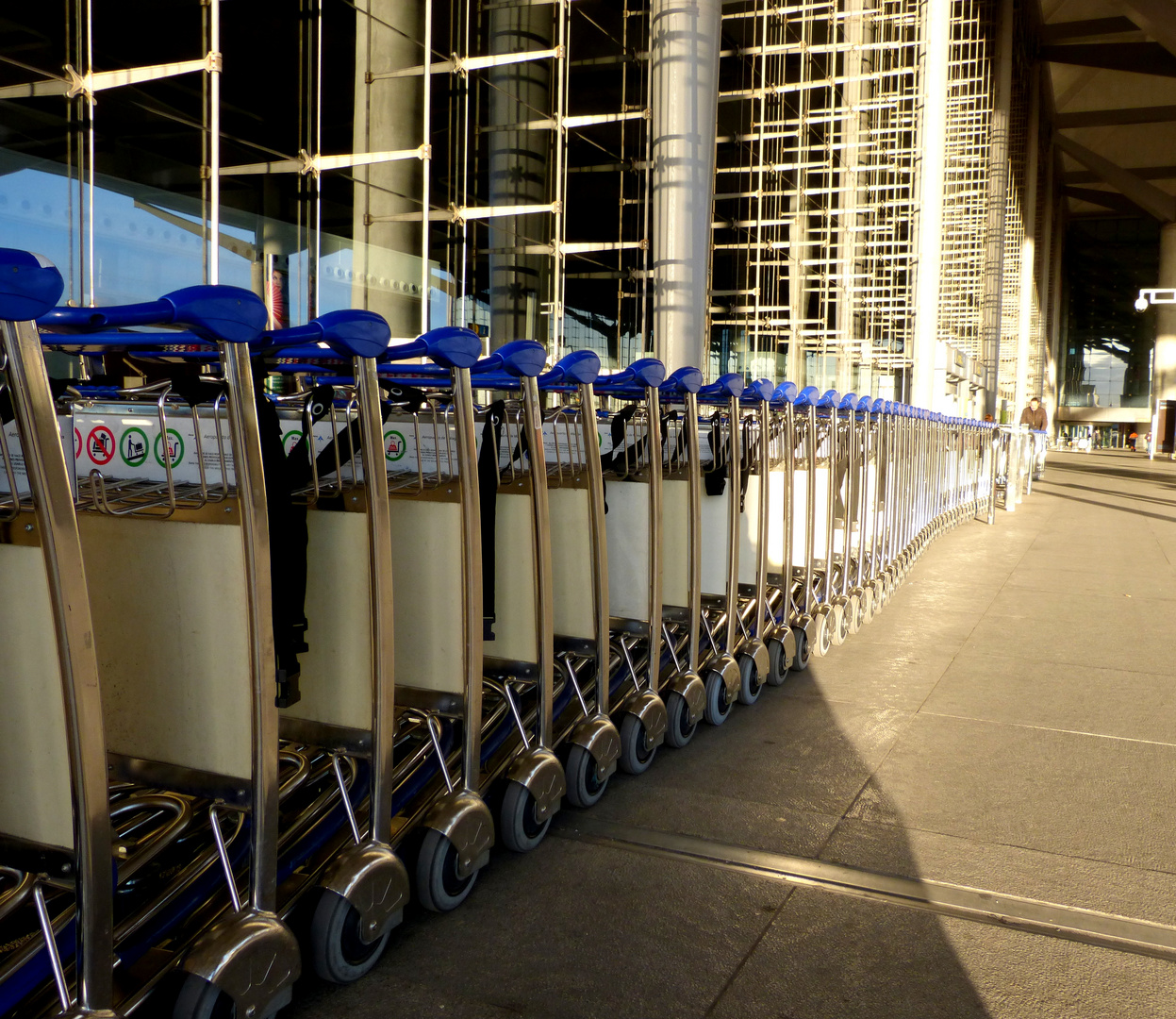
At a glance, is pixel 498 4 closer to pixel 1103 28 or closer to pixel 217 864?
pixel 217 864

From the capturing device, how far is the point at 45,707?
155cm

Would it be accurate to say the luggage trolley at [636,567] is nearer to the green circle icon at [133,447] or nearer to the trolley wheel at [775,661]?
the trolley wheel at [775,661]

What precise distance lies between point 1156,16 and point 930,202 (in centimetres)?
1896

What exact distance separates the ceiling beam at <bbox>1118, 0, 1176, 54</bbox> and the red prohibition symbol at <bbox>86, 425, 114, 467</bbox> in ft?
104

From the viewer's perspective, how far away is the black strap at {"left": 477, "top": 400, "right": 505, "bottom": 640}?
2547 millimetres

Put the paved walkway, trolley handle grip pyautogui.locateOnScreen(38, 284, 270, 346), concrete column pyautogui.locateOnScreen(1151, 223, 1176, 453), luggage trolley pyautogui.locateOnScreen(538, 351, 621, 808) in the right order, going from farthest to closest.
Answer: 1. concrete column pyautogui.locateOnScreen(1151, 223, 1176, 453)
2. luggage trolley pyautogui.locateOnScreen(538, 351, 621, 808)
3. the paved walkway
4. trolley handle grip pyautogui.locateOnScreen(38, 284, 270, 346)

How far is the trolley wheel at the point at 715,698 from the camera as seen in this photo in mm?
3641

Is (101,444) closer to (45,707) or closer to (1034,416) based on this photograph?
(45,707)

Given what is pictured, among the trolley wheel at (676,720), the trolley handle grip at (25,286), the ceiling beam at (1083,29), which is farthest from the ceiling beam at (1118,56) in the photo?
the trolley handle grip at (25,286)

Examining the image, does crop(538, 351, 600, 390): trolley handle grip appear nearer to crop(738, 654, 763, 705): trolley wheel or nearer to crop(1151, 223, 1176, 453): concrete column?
crop(738, 654, 763, 705): trolley wheel

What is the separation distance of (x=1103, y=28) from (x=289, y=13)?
33.7 m

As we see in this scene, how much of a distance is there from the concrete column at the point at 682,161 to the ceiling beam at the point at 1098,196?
2014 inches

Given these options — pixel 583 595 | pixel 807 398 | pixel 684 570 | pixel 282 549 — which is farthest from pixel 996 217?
pixel 282 549

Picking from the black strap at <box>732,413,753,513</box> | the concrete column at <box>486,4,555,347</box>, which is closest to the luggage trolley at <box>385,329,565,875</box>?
the black strap at <box>732,413,753,513</box>
